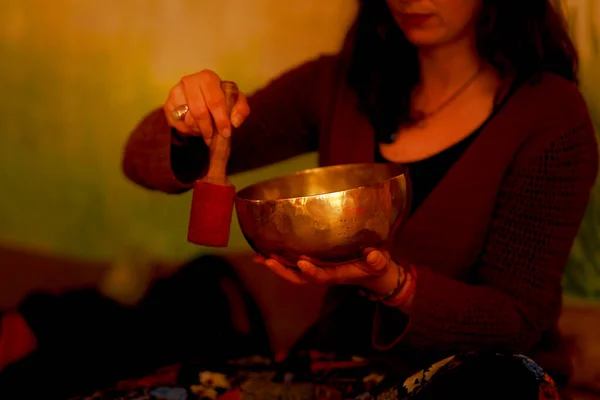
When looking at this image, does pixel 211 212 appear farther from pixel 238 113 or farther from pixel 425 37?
pixel 425 37

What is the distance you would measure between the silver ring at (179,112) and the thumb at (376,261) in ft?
0.87

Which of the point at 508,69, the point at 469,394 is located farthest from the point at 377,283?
the point at 508,69

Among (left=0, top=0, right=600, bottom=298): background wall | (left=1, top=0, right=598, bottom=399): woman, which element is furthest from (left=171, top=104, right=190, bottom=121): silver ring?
(left=0, top=0, right=600, bottom=298): background wall

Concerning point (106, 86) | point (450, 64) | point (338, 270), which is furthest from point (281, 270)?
point (106, 86)

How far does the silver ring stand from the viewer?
762 millimetres

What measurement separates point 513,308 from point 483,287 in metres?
0.05

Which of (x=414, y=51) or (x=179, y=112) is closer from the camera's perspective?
(x=179, y=112)

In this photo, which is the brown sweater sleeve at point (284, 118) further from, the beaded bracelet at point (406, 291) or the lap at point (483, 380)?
the lap at point (483, 380)

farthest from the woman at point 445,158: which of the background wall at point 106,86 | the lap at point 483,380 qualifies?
the background wall at point 106,86

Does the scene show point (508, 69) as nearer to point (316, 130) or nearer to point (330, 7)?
point (316, 130)

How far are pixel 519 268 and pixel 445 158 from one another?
7.3 inches

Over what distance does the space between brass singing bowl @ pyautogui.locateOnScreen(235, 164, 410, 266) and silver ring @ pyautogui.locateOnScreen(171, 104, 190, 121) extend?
A: 13 cm

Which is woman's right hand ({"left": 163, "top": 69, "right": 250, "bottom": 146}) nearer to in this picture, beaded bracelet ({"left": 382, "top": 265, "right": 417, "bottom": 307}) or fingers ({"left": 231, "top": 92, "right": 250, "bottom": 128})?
fingers ({"left": 231, "top": 92, "right": 250, "bottom": 128})

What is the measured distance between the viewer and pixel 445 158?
966 millimetres
